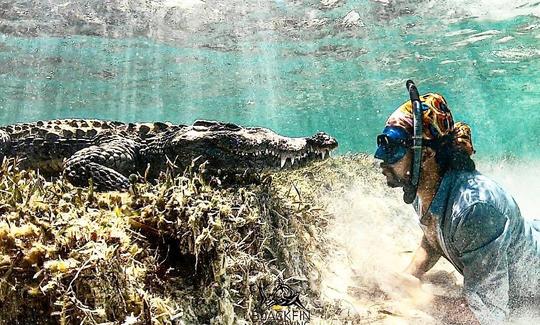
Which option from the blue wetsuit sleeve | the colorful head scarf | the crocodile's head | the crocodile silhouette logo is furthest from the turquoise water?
the crocodile silhouette logo

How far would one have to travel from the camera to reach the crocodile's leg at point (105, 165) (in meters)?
3.48

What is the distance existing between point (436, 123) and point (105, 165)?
9.70ft

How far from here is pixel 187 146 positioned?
3.90 meters

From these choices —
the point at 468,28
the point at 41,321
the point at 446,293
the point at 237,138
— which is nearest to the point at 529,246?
the point at 446,293

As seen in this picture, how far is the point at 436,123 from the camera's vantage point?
3.27 m

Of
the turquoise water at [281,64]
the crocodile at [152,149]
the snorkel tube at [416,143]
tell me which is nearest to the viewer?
the snorkel tube at [416,143]

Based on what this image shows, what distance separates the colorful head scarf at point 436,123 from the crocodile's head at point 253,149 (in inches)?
26.6

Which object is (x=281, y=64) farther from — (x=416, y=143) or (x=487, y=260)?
(x=487, y=260)

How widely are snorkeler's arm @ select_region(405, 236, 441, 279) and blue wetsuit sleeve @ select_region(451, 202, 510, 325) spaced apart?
1089 mm

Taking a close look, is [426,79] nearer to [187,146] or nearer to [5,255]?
[187,146]

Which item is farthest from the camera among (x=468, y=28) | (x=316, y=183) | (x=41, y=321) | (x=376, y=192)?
(x=468, y=28)

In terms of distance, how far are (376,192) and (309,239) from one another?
408cm

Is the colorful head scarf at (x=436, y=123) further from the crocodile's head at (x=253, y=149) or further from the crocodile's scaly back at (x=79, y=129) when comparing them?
the crocodile's scaly back at (x=79, y=129)

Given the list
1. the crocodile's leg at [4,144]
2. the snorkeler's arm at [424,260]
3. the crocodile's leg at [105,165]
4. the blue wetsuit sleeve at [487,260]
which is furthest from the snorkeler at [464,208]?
the crocodile's leg at [4,144]
